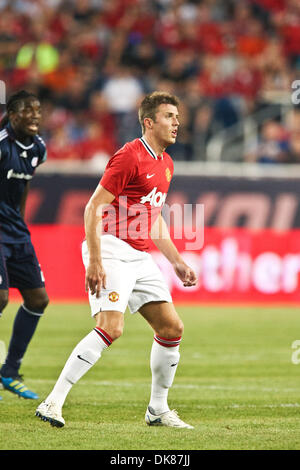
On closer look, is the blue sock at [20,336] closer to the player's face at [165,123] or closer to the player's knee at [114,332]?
the player's knee at [114,332]

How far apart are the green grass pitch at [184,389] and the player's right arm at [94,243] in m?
1.04

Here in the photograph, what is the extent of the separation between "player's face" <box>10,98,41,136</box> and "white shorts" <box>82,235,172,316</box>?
1.66 metres

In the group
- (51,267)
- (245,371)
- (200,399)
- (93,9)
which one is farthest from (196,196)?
(200,399)

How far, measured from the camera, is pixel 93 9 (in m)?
20.7

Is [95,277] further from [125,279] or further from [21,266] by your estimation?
[21,266]

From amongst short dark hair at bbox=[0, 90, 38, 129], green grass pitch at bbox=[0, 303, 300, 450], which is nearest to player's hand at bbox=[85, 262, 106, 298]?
green grass pitch at bbox=[0, 303, 300, 450]

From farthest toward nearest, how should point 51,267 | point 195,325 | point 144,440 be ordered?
point 51,267
point 195,325
point 144,440

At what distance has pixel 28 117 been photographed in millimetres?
7777

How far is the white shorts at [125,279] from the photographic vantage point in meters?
6.34

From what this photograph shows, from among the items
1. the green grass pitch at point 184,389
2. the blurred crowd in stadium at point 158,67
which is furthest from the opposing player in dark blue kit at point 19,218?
the blurred crowd in stadium at point 158,67

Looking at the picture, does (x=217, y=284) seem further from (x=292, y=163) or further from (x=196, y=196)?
(x=292, y=163)

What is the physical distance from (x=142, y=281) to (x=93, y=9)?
1524 centimetres

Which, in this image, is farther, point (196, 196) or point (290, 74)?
point (290, 74)

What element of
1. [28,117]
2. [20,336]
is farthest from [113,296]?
[28,117]
